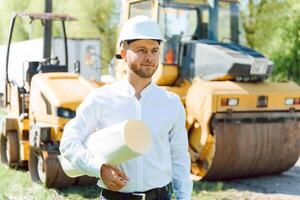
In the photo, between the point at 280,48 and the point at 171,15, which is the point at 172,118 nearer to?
the point at 171,15

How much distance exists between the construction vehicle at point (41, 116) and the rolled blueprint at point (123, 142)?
4273 millimetres

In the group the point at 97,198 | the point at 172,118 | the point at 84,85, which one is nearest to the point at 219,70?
the point at 84,85

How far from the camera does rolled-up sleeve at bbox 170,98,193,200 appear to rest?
120 inches

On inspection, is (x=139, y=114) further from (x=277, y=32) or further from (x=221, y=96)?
(x=277, y=32)

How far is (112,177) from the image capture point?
8.90 ft

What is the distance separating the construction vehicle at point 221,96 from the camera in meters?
7.48

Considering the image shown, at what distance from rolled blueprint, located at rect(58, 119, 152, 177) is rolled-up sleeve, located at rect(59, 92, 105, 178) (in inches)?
2.1

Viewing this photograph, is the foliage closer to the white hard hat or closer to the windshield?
the windshield

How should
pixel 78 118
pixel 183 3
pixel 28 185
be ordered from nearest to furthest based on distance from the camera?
pixel 78 118 < pixel 28 185 < pixel 183 3

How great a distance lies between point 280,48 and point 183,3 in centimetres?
1392


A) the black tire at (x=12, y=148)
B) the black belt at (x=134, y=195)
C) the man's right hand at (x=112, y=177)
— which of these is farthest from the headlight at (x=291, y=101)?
the man's right hand at (x=112, y=177)

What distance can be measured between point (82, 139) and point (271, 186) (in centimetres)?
522

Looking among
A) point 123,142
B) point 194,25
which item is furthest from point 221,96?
point 123,142

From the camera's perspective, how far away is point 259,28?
2261 centimetres
